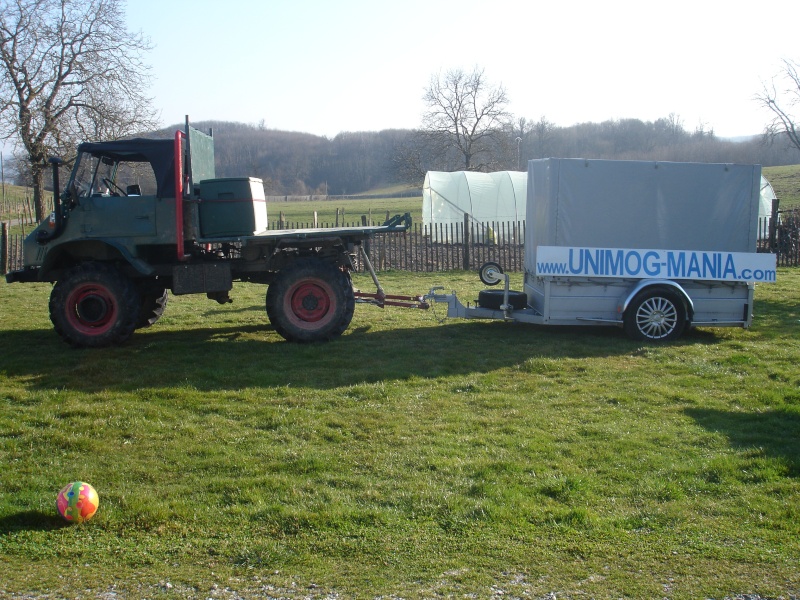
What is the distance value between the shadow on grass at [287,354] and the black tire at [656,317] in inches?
8.5

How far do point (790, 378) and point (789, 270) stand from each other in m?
Result: 13.3

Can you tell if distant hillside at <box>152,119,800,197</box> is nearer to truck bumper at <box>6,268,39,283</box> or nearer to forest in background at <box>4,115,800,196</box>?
forest in background at <box>4,115,800,196</box>

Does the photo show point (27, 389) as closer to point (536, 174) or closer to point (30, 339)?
point (30, 339)

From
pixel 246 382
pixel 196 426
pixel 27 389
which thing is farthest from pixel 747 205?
pixel 27 389

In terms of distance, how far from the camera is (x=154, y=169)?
9992mm

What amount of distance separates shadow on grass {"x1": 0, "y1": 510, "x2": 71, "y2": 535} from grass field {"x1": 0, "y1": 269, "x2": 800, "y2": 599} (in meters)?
0.02

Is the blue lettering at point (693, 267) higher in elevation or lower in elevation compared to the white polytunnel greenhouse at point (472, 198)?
lower

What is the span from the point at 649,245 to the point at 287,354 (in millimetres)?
5276

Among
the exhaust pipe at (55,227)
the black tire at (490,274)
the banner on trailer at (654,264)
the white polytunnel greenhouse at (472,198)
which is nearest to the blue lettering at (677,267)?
the banner on trailer at (654,264)

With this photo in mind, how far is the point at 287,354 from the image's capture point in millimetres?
9625

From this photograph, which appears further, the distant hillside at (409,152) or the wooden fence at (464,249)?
the distant hillside at (409,152)

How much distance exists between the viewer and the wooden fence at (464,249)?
2077 centimetres

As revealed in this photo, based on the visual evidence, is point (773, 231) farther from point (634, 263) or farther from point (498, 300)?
point (498, 300)

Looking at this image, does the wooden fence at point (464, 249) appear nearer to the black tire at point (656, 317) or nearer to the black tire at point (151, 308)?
the black tire at point (151, 308)
